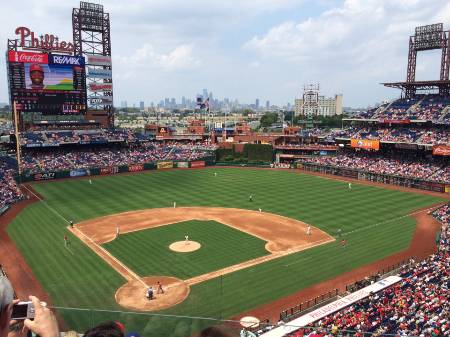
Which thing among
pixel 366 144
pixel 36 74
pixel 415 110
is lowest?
pixel 366 144

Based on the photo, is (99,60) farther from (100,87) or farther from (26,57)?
(26,57)

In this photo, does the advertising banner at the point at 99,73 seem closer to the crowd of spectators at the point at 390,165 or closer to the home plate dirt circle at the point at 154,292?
→ the crowd of spectators at the point at 390,165

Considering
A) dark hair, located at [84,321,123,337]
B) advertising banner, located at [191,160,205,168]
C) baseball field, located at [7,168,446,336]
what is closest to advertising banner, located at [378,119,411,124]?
baseball field, located at [7,168,446,336]

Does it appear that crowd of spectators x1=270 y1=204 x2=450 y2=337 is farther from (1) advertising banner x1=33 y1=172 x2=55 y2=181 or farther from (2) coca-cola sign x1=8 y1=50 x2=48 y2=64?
(2) coca-cola sign x1=8 y1=50 x2=48 y2=64

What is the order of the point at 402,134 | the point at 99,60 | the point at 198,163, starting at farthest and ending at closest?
the point at 198,163
the point at 99,60
the point at 402,134

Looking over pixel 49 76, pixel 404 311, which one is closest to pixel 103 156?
pixel 49 76

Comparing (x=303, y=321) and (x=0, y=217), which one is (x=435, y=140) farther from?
(x=0, y=217)

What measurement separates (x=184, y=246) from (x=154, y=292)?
8148 mm

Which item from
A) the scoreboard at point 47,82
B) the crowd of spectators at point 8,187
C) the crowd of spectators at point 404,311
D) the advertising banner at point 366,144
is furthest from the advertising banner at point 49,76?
the crowd of spectators at point 404,311

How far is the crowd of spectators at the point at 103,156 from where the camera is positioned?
211 feet

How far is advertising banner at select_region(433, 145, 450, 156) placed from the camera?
55781mm

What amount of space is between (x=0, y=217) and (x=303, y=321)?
1363 inches

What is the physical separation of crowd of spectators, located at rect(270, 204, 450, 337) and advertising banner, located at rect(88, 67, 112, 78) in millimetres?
66335

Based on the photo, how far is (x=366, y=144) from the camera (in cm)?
6800
